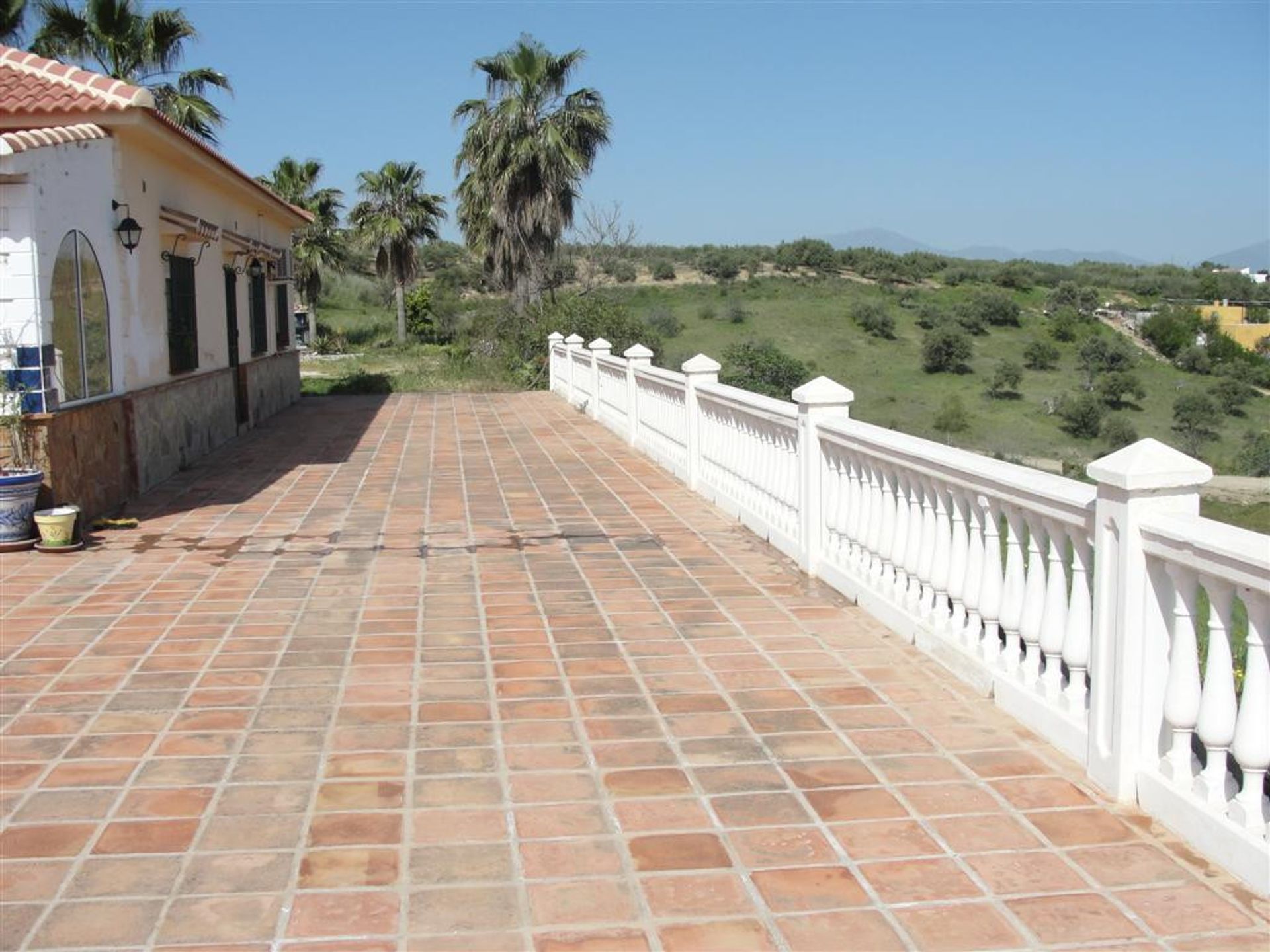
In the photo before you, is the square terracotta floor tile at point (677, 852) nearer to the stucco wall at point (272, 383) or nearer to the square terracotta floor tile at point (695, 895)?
the square terracotta floor tile at point (695, 895)

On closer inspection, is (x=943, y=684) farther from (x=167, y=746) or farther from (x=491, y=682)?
(x=167, y=746)

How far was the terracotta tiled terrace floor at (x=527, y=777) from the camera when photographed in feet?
11.0

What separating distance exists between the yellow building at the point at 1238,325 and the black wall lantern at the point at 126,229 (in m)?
53.0

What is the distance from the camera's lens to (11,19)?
20438mm

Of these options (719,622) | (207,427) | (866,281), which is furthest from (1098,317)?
(719,622)

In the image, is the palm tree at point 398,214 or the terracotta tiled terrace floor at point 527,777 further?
the palm tree at point 398,214

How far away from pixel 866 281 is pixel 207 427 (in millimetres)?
57037

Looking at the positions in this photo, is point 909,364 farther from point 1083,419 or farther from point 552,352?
point 552,352

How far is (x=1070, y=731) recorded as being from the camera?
14.6 ft

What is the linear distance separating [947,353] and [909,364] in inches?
69.8

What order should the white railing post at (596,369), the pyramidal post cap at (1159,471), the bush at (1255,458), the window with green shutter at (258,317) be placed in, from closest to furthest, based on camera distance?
1. the pyramidal post cap at (1159,471)
2. the white railing post at (596,369)
3. the window with green shutter at (258,317)
4. the bush at (1255,458)

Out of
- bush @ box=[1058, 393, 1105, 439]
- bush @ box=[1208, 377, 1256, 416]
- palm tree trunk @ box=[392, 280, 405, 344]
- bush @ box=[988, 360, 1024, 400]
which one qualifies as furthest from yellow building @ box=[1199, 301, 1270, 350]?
palm tree trunk @ box=[392, 280, 405, 344]

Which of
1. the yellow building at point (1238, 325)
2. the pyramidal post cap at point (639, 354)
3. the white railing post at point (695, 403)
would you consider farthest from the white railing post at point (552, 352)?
the yellow building at point (1238, 325)

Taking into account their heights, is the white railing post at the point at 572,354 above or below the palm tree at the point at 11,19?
below
